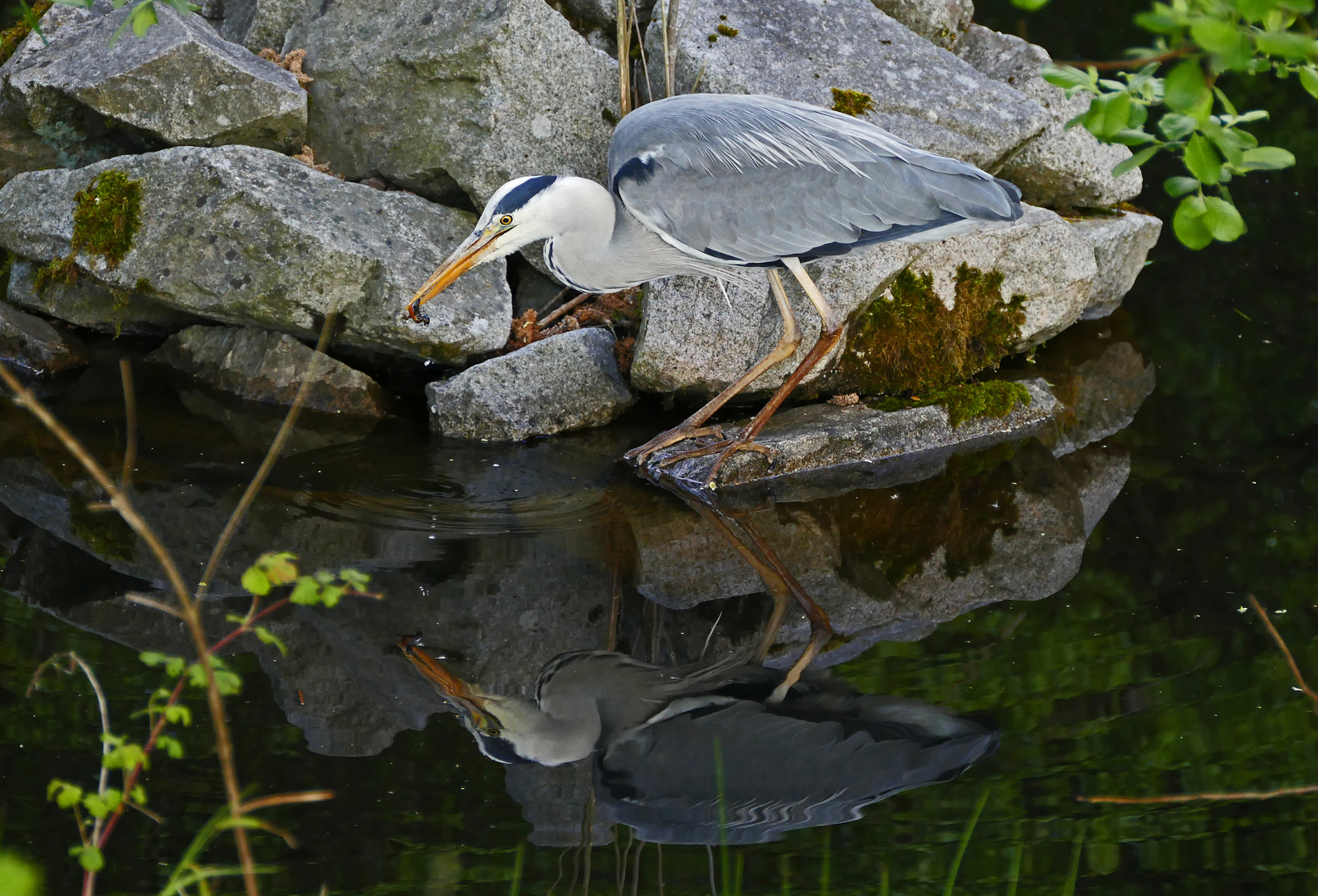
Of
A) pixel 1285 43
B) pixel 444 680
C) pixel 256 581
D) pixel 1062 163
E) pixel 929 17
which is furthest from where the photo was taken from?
pixel 929 17

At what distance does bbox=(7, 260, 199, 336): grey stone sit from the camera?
555 centimetres

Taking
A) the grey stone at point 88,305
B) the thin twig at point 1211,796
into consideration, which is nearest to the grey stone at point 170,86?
the grey stone at point 88,305

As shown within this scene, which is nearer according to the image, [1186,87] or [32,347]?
[1186,87]

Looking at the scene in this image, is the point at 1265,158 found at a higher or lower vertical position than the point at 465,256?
higher

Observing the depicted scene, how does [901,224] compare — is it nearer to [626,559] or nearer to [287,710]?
[626,559]

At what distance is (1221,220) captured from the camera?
63.4 inches

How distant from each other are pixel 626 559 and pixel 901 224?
1.57 m

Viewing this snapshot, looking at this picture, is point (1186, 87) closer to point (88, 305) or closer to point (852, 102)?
point (852, 102)

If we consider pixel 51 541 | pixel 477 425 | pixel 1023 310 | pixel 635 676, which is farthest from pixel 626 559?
pixel 1023 310

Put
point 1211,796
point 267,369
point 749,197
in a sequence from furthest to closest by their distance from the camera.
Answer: point 267,369, point 749,197, point 1211,796

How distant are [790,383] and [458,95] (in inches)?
82.9

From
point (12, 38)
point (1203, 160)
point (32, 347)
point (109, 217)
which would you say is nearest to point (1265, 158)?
point (1203, 160)

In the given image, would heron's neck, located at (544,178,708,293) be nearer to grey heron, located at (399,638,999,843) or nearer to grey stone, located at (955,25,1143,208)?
grey heron, located at (399,638,999,843)

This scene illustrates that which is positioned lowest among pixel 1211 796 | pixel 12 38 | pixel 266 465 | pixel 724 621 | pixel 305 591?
pixel 724 621
